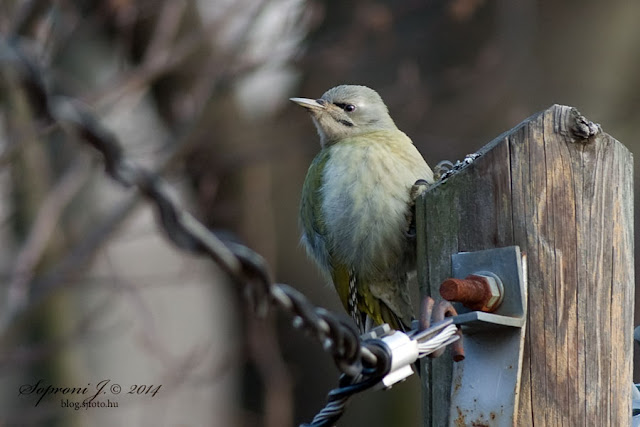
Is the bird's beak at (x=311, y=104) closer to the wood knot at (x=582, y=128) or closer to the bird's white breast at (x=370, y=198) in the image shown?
the bird's white breast at (x=370, y=198)

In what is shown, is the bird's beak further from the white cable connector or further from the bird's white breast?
the white cable connector

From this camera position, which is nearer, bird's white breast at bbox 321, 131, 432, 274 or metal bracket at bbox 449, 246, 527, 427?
metal bracket at bbox 449, 246, 527, 427

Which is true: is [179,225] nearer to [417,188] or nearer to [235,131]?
[417,188]

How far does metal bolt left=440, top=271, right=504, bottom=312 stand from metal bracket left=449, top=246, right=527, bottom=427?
0.7 inches

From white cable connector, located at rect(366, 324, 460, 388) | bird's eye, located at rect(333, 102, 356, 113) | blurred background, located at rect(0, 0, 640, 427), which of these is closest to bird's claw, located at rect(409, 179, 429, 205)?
bird's eye, located at rect(333, 102, 356, 113)

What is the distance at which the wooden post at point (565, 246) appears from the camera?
2074 mm

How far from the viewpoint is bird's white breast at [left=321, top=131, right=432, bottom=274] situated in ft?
11.6

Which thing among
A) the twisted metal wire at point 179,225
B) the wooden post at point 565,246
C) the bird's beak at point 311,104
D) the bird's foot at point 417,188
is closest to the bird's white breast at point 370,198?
the bird's foot at point 417,188

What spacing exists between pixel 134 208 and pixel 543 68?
4.26 meters

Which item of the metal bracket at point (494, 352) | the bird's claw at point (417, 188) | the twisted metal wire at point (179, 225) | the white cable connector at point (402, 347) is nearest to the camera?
the twisted metal wire at point (179, 225)

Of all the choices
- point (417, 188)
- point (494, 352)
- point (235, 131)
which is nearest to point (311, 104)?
point (417, 188)

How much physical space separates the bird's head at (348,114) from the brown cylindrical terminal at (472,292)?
232 centimetres

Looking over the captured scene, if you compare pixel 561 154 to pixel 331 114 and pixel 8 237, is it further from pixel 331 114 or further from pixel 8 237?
pixel 8 237

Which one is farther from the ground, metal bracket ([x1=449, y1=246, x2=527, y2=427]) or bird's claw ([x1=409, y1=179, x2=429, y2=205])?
bird's claw ([x1=409, y1=179, x2=429, y2=205])
